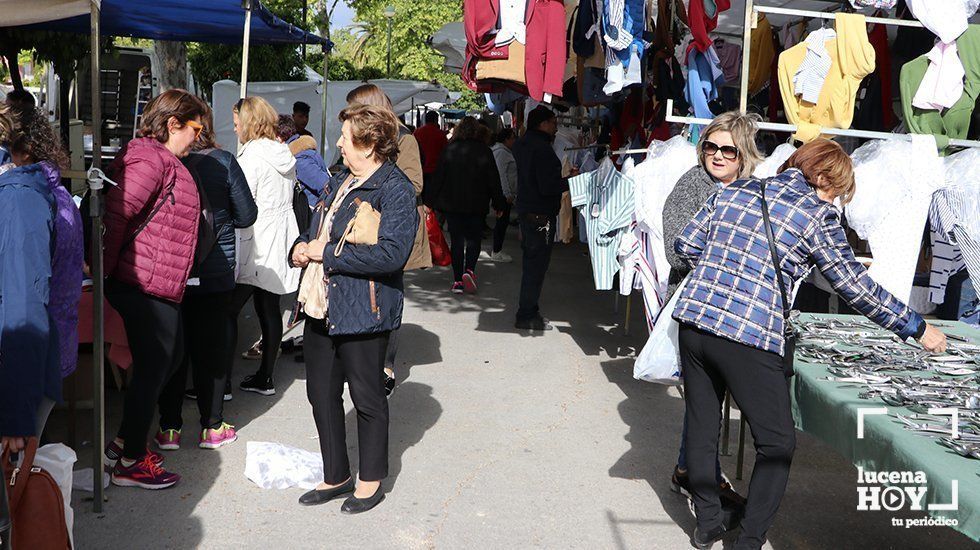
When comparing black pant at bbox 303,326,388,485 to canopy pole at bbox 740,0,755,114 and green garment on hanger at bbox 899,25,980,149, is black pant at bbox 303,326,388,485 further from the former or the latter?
green garment on hanger at bbox 899,25,980,149

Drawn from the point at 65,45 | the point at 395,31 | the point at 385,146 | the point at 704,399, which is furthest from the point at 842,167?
the point at 395,31

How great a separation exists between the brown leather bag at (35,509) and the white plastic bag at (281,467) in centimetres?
176

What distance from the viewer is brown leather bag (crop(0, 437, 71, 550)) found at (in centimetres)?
283

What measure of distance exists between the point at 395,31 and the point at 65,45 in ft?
95.5

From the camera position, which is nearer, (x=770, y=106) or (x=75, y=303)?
(x=75, y=303)

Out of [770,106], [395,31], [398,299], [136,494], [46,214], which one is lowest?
[136,494]

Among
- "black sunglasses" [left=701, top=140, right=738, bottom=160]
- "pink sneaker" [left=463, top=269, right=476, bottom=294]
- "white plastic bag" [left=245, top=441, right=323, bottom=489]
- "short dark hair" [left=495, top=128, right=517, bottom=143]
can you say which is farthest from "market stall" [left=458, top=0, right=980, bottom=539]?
"short dark hair" [left=495, top=128, right=517, bottom=143]

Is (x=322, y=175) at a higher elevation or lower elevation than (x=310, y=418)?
higher

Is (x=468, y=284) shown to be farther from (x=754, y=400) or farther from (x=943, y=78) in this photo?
(x=754, y=400)

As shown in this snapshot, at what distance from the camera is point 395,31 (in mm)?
39219

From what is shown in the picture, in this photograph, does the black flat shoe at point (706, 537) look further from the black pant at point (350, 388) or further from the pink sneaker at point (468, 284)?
the pink sneaker at point (468, 284)

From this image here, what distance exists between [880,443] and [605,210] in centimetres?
373

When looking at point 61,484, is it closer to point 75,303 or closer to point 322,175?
point 75,303

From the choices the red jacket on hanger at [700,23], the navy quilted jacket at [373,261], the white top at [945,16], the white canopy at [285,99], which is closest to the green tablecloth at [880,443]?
the navy quilted jacket at [373,261]
